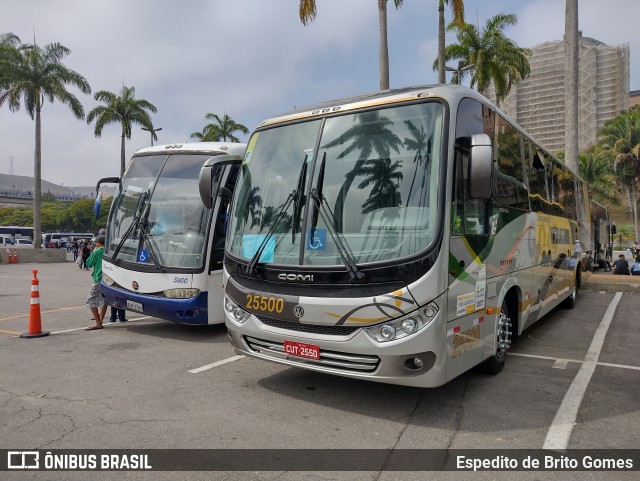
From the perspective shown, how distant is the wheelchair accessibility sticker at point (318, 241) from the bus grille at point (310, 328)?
2.38 feet


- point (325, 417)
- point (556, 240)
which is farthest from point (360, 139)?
point (556, 240)

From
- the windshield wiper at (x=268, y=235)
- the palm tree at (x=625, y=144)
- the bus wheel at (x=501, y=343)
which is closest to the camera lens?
the windshield wiper at (x=268, y=235)

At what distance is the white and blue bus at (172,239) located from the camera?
24.1ft

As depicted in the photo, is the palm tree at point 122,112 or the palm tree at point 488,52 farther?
the palm tree at point 122,112

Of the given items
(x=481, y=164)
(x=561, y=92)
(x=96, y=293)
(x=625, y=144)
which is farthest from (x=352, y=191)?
(x=561, y=92)

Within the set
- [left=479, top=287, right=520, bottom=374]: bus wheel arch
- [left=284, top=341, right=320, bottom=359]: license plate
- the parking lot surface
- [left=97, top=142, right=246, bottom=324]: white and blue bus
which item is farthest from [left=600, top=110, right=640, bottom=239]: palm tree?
[left=284, top=341, right=320, bottom=359]: license plate

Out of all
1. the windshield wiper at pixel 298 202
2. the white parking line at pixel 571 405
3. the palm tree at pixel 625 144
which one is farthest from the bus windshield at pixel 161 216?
the palm tree at pixel 625 144

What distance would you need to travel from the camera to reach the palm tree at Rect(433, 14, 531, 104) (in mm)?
26036

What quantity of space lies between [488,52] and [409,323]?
2629 cm

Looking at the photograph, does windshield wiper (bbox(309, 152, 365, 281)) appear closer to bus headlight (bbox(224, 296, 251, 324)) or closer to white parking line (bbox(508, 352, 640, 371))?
bus headlight (bbox(224, 296, 251, 324))

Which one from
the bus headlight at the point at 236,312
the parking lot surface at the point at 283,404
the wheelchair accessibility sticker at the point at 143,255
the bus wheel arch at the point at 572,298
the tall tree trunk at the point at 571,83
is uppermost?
the tall tree trunk at the point at 571,83

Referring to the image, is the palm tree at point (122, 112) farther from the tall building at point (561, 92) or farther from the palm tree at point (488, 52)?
the tall building at point (561, 92)

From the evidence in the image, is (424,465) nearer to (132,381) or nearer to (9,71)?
(132,381)

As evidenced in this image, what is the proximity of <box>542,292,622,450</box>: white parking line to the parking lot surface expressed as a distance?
0.07 ft
